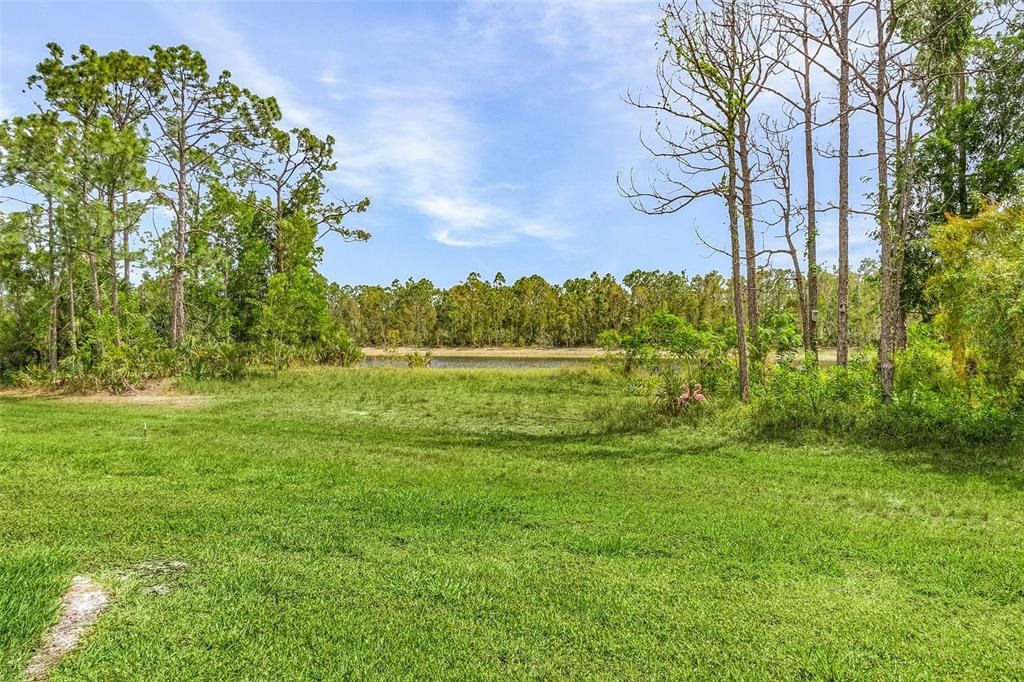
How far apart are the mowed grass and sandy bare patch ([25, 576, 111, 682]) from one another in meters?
0.06

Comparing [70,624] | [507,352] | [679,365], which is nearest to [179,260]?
[679,365]

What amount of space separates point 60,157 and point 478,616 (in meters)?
18.3

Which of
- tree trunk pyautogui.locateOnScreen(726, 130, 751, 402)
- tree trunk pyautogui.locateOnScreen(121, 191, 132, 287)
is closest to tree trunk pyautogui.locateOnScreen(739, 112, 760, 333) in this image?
tree trunk pyautogui.locateOnScreen(726, 130, 751, 402)

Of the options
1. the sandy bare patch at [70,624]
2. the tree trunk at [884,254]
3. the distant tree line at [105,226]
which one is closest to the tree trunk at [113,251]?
the distant tree line at [105,226]

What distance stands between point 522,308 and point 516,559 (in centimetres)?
5028

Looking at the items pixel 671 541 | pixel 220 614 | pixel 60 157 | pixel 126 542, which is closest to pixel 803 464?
pixel 671 541

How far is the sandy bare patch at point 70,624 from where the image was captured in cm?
236

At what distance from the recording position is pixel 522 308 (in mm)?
53594

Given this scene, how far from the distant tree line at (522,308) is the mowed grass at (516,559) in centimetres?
4422

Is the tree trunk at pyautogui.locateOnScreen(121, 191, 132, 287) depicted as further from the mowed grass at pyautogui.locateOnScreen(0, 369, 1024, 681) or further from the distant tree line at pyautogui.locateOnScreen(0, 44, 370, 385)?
the mowed grass at pyautogui.locateOnScreen(0, 369, 1024, 681)

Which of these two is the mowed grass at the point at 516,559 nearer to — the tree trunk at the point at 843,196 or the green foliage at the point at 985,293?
the green foliage at the point at 985,293

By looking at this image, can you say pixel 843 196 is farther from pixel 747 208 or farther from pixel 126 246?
pixel 126 246

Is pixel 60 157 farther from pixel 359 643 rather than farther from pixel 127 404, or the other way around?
pixel 359 643

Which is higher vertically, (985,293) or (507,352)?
(985,293)
